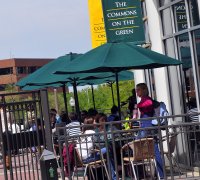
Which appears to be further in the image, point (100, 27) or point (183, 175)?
point (100, 27)

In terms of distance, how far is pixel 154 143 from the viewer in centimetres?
984

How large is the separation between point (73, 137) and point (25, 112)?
83 centimetres

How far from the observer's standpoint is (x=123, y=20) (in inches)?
559

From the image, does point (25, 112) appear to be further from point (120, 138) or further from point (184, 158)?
point (184, 158)

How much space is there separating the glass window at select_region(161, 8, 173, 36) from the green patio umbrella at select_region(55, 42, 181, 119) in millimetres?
2467

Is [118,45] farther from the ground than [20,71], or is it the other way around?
[20,71]

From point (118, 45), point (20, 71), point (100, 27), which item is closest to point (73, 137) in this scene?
point (118, 45)

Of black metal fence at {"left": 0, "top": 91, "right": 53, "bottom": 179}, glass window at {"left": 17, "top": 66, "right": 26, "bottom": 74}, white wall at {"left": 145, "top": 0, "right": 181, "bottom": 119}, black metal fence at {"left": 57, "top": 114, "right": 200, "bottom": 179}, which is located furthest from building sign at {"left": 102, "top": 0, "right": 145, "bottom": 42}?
glass window at {"left": 17, "top": 66, "right": 26, "bottom": 74}

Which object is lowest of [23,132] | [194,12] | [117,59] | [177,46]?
[23,132]

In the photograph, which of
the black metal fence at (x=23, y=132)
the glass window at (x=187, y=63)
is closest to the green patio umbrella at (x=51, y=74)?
the glass window at (x=187, y=63)

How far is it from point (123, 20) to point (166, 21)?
→ 104cm

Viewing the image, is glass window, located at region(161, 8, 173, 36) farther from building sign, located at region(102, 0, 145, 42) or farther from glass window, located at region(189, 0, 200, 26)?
glass window, located at region(189, 0, 200, 26)

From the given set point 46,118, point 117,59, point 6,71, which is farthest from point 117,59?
point 6,71

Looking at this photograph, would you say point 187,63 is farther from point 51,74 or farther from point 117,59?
point 51,74
